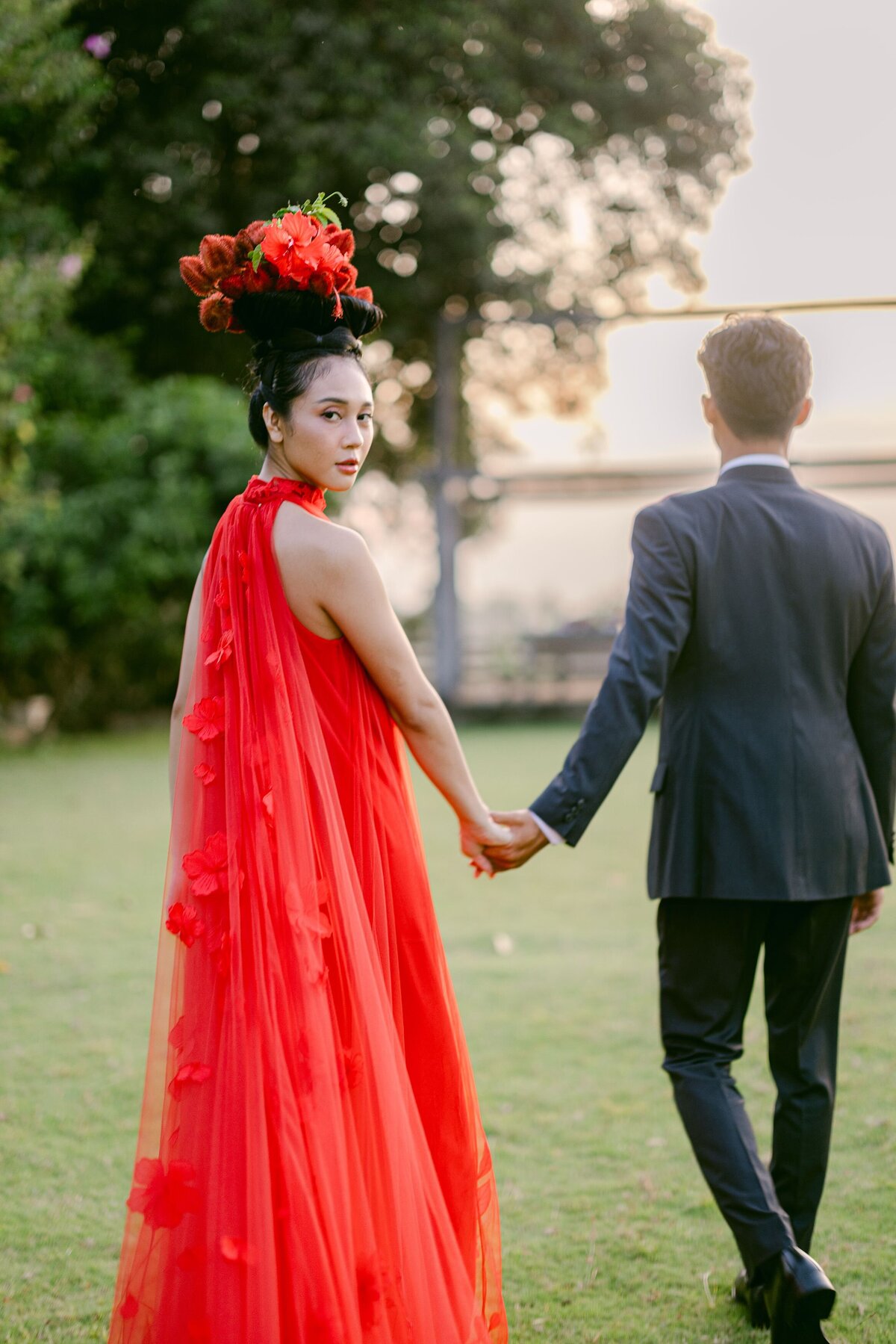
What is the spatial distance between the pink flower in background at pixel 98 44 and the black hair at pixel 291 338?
1172cm

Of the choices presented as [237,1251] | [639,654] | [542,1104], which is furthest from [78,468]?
[237,1251]

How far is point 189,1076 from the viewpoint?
6.53 ft

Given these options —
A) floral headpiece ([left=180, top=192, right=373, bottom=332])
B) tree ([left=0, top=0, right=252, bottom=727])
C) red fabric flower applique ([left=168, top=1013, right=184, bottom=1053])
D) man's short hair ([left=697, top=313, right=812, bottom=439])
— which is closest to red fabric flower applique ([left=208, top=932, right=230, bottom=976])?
red fabric flower applique ([left=168, top=1013, right=184, bottom=1053])

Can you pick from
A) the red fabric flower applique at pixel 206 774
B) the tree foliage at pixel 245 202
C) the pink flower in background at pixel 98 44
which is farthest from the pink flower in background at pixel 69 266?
the red fabric flower applique at pixel 206 774

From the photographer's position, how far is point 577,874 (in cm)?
661

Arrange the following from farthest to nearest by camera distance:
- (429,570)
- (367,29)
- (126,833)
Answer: (429,570) < (367,29) < (126,833)

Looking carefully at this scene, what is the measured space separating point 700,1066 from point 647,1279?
Answer: 54 cm

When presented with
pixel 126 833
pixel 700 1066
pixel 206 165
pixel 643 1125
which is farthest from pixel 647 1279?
pixel 206 165

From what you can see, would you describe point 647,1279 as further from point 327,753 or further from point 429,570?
point 429,570

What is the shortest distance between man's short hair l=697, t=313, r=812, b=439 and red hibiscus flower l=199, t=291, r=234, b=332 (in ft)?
2.78

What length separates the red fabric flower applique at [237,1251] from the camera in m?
1.83

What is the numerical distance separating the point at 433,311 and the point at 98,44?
4677 mm

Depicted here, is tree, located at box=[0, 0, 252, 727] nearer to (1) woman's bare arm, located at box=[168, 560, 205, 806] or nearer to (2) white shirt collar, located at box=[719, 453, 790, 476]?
(1) woman's bare arm, located at box=[168, 560, 205, 806]

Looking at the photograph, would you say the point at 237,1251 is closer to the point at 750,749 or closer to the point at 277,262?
the point at 750,749
